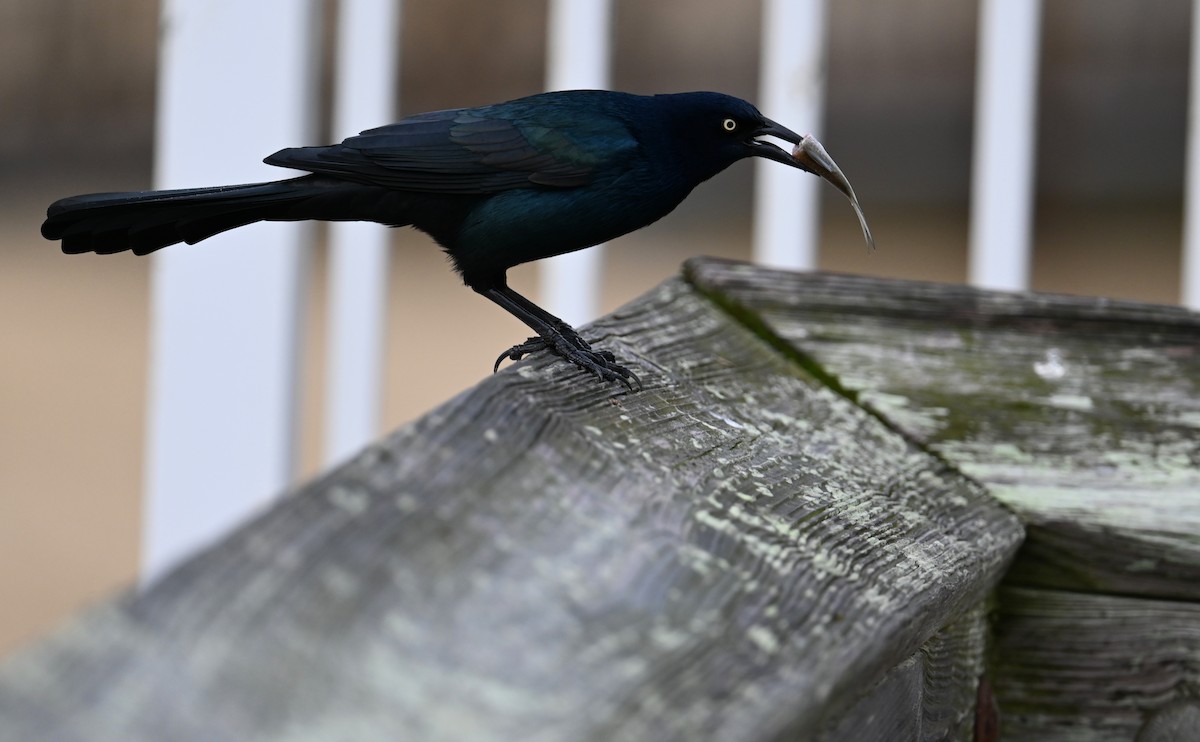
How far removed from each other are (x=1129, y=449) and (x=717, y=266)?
496 mm

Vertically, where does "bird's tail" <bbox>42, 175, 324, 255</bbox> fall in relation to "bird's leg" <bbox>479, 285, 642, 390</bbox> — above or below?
above

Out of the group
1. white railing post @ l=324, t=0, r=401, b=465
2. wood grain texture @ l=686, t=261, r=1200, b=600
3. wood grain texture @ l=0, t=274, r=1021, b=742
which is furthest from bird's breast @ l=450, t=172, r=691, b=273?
white railing post @ l=324, t=0, r=401, b=465

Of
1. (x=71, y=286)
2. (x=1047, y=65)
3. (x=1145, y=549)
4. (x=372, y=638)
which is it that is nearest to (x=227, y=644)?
(x=372, y=638)

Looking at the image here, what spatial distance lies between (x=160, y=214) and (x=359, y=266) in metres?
1.24

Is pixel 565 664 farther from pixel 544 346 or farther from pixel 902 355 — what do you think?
pixel 902 355

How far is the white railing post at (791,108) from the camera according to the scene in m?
2.49

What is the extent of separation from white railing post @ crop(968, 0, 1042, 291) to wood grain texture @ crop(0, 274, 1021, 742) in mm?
1613

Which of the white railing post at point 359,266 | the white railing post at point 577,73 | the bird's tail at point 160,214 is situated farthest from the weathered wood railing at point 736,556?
the white railing post at point 359,266

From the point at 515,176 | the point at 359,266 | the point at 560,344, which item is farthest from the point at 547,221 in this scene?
the point at 359,266

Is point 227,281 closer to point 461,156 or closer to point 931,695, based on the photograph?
point 461,156

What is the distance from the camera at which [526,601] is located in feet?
2.01

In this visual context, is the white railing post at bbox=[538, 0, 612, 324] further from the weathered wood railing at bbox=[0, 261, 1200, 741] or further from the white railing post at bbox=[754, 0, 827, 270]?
the weathered wood railing at bbox=[0, 261, 1200, 741]

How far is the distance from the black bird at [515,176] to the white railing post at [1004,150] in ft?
3.25

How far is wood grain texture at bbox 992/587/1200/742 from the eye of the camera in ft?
4.05
